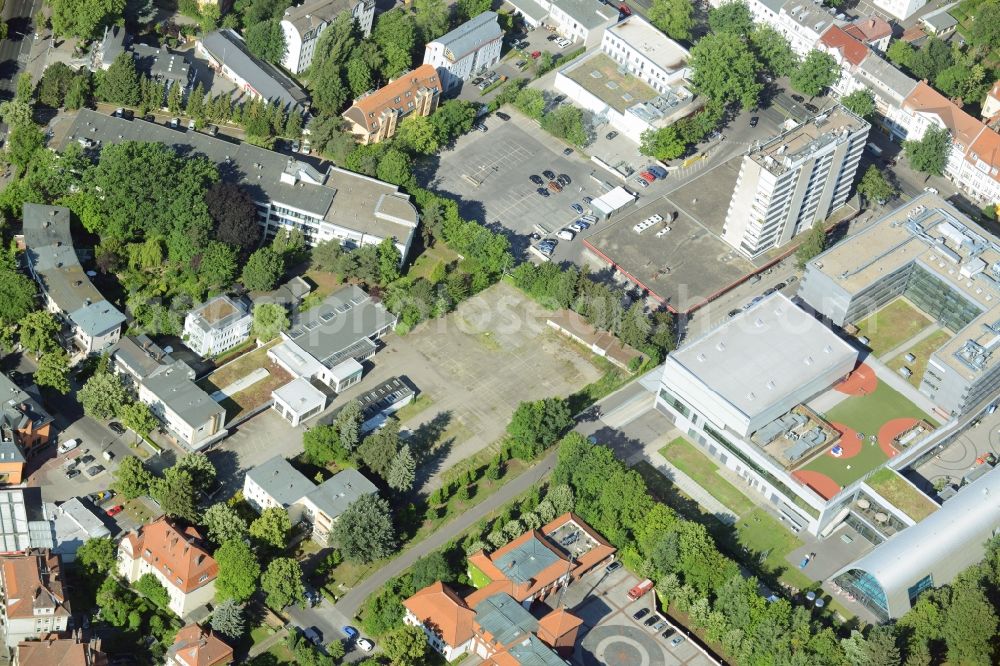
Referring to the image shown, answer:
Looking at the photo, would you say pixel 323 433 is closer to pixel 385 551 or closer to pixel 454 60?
pixel 385 551

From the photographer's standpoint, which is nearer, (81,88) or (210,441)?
(210,441)

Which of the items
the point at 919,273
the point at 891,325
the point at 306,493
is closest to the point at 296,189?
the point at 306,493

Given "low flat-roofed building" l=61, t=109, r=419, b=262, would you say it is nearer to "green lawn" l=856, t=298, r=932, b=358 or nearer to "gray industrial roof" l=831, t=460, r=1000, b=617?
"green lawn" l=856, t=298, r=932, b=358

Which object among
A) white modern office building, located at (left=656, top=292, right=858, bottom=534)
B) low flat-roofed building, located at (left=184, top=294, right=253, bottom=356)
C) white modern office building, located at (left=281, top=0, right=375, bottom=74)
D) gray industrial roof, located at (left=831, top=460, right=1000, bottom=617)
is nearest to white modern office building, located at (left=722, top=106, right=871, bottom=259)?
white modern office building, located at (left=656, top=292, right=858, bottom=534)

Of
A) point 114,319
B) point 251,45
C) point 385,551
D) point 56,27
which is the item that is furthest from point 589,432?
point 56,27

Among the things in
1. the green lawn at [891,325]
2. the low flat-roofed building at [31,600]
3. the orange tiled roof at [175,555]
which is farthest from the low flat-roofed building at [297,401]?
the green lawn at [891,325]

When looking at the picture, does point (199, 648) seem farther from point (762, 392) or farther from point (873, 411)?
point (873, 411)

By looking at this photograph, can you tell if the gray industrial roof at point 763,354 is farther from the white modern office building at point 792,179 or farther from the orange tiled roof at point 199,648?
the orange tiled roof at point 199,648
